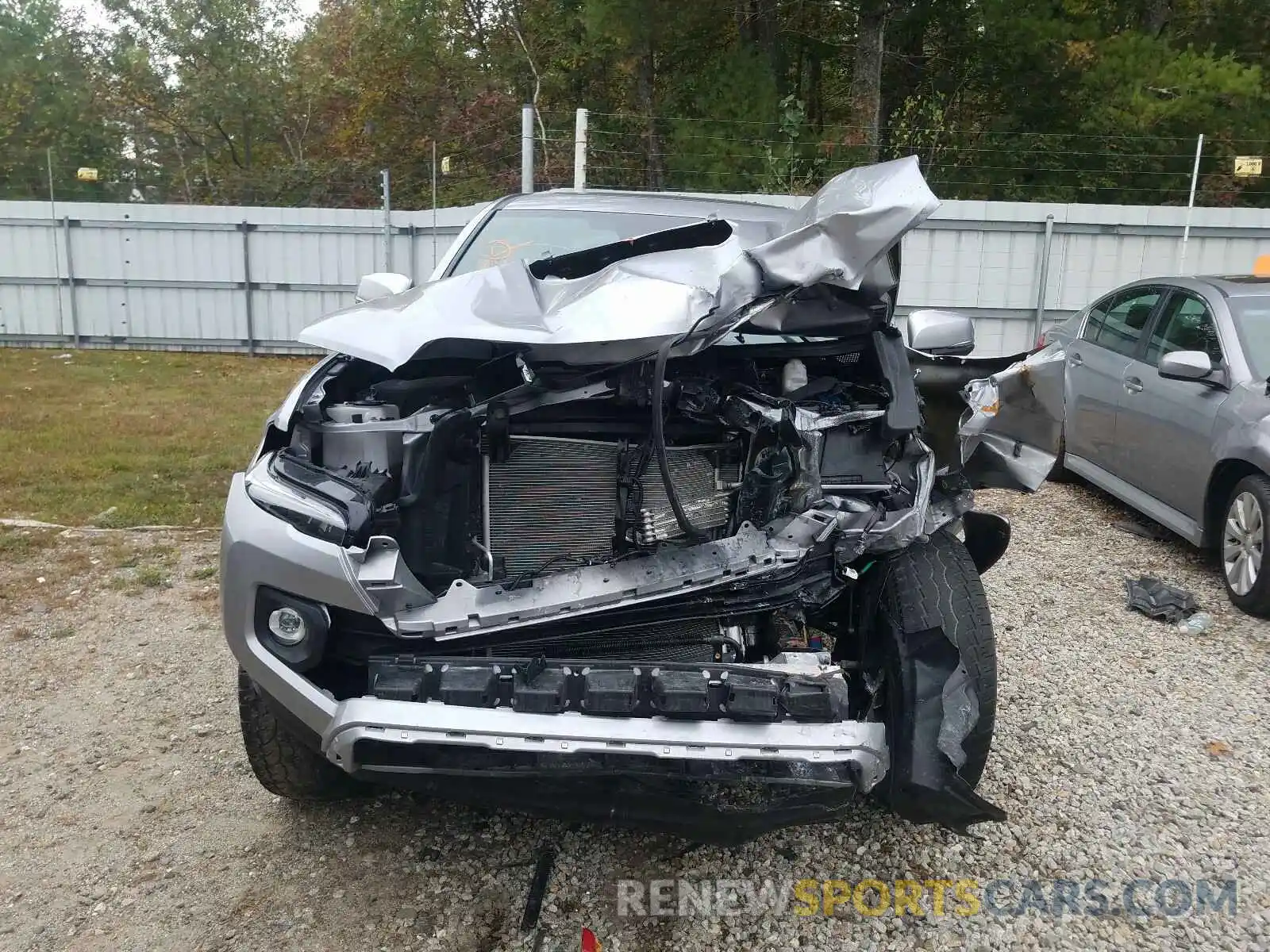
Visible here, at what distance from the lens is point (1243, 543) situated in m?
4.58

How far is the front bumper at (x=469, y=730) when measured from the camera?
2.12 meters

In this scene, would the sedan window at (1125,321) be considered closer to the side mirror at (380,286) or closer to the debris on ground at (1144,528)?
the debris on ground at (1144,528)

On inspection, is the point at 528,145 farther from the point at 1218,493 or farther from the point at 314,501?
the point at 314,501

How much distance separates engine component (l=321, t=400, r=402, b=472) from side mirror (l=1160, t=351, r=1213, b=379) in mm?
3994

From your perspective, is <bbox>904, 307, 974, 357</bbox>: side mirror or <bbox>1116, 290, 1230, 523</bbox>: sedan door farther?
<bbox>1116, 290, 1230, 523</bbox>: sedan door

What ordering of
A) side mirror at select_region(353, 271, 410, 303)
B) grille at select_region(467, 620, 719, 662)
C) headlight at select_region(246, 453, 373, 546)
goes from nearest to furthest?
1. headlight at select_region(246, 453, 373, 546)
2. grille at select_region(467, 620, 719, 662)
3. side mirror at select_region(353, 271, 410, 303)

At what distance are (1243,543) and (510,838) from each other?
3.79 m

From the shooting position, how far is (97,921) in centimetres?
241

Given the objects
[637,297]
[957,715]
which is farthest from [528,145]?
[957,715]

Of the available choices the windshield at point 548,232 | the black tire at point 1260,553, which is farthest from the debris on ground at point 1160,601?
the windshield at point 548,232

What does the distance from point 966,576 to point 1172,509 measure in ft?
10.3

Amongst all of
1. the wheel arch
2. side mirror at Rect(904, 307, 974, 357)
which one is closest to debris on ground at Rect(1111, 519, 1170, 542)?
the wheel arch

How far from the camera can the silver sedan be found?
4555 mm

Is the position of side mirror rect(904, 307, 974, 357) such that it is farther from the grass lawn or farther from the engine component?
the grass lawn
